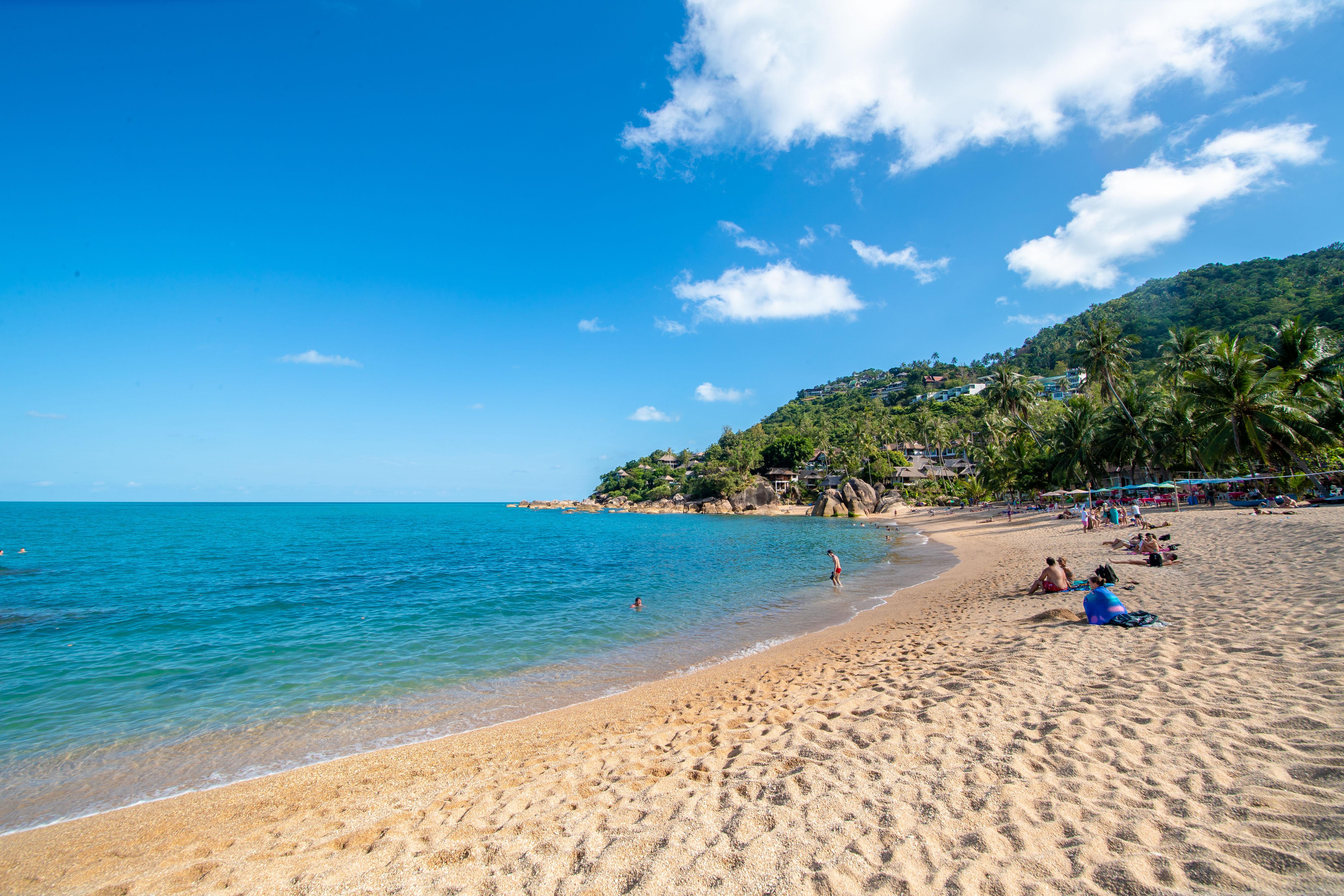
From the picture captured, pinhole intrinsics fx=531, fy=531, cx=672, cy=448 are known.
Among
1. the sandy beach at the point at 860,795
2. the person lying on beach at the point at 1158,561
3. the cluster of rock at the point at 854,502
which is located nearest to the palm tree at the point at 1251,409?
the person lying on beach at the point at 1158,561

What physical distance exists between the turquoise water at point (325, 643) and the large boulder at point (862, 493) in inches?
1688

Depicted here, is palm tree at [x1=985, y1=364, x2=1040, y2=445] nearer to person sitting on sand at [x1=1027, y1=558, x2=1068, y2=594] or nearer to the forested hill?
the forested hill

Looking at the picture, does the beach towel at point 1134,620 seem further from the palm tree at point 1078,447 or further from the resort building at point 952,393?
the resort building at point 952,393

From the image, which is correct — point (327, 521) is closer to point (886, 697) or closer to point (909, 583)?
point (909, 583)

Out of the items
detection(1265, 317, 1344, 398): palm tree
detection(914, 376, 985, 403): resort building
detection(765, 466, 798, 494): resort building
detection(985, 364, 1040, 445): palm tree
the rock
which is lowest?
the rock

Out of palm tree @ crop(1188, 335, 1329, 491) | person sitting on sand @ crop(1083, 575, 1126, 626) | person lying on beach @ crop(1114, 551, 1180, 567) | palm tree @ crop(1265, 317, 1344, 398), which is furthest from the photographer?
palm tree @ crop(1265, 317, 1344, 398)

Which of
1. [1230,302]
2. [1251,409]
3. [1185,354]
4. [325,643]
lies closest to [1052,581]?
[325,643]

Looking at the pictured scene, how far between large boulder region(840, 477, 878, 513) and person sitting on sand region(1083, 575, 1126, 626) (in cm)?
7190

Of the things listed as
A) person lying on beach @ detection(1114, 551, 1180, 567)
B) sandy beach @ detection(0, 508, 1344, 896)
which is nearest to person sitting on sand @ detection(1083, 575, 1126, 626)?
sandy beach @ detection(0, 508, 1344, 896)

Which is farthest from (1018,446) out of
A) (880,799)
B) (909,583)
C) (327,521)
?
(327,521)

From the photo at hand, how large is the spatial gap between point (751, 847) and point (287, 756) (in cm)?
786

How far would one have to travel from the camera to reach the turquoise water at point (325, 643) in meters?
8.55

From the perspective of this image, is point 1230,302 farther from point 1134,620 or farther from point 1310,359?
point 1134,620

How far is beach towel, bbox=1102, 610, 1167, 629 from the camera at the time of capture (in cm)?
968
